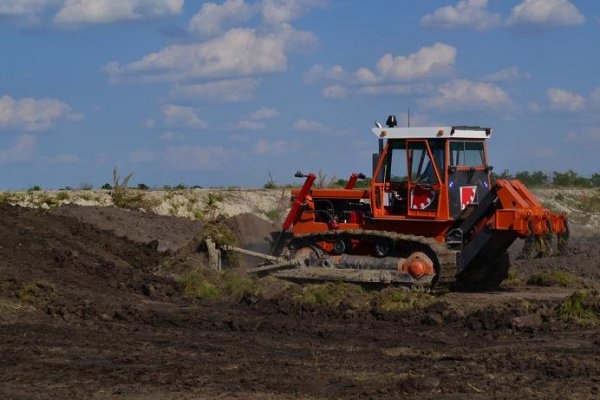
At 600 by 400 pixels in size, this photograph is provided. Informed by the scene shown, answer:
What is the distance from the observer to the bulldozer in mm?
17750

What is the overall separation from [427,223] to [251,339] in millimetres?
5821

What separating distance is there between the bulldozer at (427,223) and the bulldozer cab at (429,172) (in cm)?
2

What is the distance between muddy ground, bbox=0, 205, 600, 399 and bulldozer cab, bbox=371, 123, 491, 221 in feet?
5.26

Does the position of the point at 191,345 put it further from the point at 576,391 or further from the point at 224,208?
the point at 224,208

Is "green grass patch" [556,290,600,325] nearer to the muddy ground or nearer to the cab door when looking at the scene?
the muddy ground

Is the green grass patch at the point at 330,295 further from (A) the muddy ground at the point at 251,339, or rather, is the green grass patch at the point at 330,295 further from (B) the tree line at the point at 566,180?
(B) the tree line at the point at 566,180

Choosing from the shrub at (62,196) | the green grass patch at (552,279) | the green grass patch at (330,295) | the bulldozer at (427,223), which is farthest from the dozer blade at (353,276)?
the shrub at (62,196)

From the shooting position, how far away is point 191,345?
12945 millimetres

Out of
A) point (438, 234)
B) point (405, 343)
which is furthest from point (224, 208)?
point (405, 343)

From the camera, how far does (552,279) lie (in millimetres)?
20234

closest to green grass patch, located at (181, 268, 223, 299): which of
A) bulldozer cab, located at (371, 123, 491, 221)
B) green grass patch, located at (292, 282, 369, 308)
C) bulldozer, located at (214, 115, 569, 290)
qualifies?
bulldozer, located at (214, 115, 569, 290)

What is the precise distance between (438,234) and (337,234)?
185cm

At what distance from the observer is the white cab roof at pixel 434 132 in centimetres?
1802

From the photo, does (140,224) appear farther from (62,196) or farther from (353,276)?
(353,276)
